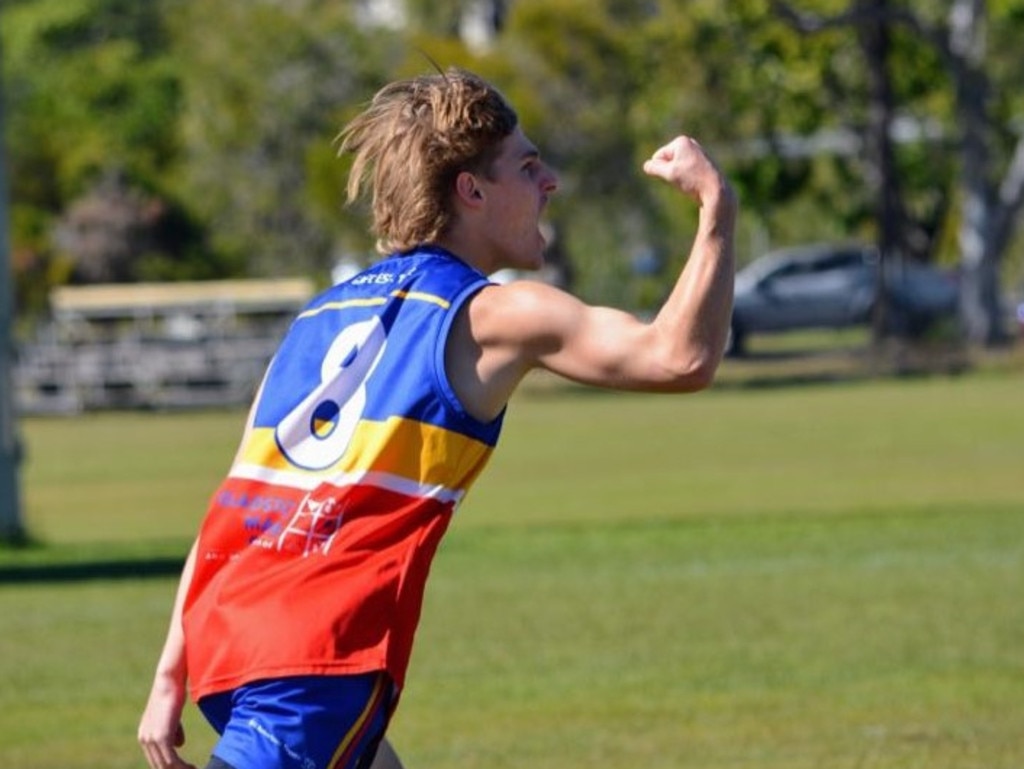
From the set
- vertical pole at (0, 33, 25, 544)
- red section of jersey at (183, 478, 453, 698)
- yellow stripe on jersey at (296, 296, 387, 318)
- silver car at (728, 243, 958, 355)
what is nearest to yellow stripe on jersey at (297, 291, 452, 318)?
yellow stripe on jersey at (296, 296, 387, 318)

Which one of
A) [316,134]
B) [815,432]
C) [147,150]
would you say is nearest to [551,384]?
[316,134]

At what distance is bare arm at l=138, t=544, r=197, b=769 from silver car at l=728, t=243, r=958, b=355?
47290 mm

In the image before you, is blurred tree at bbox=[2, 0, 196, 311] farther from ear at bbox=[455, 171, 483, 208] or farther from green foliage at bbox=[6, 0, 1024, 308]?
ear at bbox=[455, 171, 483, 208]

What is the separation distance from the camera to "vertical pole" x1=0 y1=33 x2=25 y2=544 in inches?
800

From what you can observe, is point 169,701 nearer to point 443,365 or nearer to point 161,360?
point 443,365

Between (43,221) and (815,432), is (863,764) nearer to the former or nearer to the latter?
(815,432)

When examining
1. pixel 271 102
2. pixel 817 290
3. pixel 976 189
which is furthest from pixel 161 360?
pixel 817 290

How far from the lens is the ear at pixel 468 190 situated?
14.7ft

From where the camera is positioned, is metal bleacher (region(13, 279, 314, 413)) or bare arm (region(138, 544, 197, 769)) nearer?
bare arm (region(138, 544, 197, 769))

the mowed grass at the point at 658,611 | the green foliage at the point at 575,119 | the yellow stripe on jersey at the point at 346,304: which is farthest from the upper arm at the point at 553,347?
the green foliage at the point at 575,119

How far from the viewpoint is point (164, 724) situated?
14.8 feet

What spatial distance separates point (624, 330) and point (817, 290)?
163ft

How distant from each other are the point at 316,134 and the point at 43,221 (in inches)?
522

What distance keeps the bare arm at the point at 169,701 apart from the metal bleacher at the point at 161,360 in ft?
124
